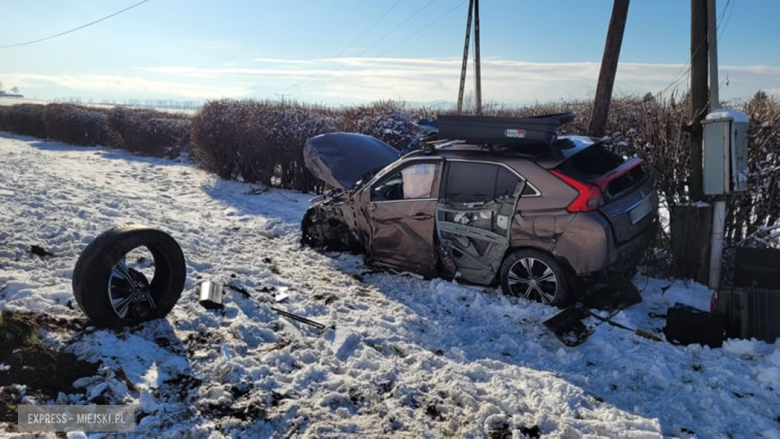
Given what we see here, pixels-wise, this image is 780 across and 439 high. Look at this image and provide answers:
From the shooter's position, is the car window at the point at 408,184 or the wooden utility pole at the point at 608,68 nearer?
the car window at the point at 408,184

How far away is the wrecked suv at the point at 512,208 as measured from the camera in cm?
473

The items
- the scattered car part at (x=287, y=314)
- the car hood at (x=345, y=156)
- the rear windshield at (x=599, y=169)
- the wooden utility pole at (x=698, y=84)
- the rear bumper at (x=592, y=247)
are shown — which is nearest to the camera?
the rear bumper at (x=592, y=247)

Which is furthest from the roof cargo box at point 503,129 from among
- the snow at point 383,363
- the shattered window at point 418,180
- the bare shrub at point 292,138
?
the bare shrub at point 292,138

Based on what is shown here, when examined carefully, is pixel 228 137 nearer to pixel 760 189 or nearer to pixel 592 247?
pixel 592 247

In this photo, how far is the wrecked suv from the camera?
4.73m

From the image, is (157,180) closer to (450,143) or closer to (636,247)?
(450,143)

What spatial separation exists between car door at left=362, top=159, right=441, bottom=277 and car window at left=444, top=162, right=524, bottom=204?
0.20 m

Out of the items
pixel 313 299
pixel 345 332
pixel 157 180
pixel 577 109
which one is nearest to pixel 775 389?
pixel 345 332

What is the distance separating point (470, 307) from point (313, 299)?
5.55ft

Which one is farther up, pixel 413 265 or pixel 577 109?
pixel 577 109

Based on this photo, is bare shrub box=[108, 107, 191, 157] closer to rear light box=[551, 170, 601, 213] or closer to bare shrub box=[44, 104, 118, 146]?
bare shrub box=[44, 104, 118, 146]

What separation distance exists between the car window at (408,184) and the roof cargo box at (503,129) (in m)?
0.47

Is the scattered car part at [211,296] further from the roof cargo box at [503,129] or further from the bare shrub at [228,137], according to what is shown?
the bare shrub at [228,137]

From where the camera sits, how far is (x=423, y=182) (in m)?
5.81
